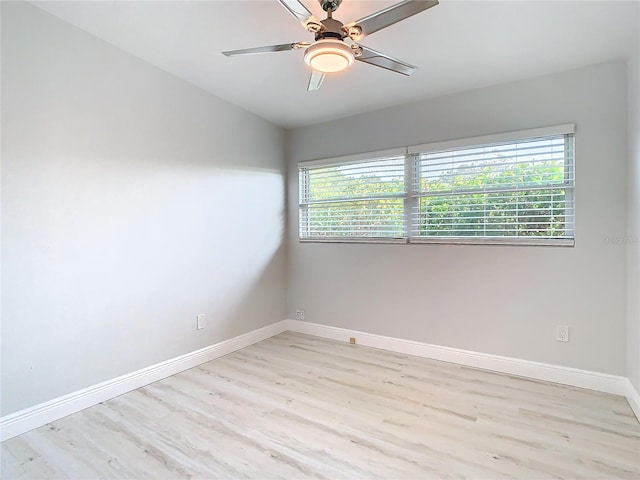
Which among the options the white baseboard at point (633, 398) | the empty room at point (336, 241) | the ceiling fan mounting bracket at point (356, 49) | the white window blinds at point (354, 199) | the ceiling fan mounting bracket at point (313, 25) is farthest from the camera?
the white window blinds at point (354, 199)

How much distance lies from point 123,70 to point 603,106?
3.58 metres

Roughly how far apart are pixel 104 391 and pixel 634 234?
387 centimetres

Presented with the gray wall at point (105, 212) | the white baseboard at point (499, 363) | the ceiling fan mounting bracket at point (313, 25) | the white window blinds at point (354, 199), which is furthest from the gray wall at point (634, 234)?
the gray wall at point (105, 212)

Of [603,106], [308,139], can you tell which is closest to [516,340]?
[603,106]

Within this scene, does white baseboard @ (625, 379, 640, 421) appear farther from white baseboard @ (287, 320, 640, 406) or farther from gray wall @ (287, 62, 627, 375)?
gray wall @ (287, 62, 627, 375)

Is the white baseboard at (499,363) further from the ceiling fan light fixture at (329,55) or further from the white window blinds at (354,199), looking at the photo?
the ceiling fan light fixture at (329,55)

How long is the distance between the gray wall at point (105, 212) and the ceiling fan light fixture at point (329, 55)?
165 cm

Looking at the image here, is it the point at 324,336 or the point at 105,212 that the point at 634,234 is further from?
the point at 105,212

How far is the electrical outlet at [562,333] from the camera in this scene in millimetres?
2628

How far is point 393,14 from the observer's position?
1.55 metres

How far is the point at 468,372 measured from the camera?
2869 millimetres

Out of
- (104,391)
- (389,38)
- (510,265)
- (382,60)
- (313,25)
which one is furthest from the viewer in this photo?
(510,265)

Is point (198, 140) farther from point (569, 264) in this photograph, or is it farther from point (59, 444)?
point (569, 264)

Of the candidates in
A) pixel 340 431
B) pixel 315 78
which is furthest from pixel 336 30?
pixel 340 431
